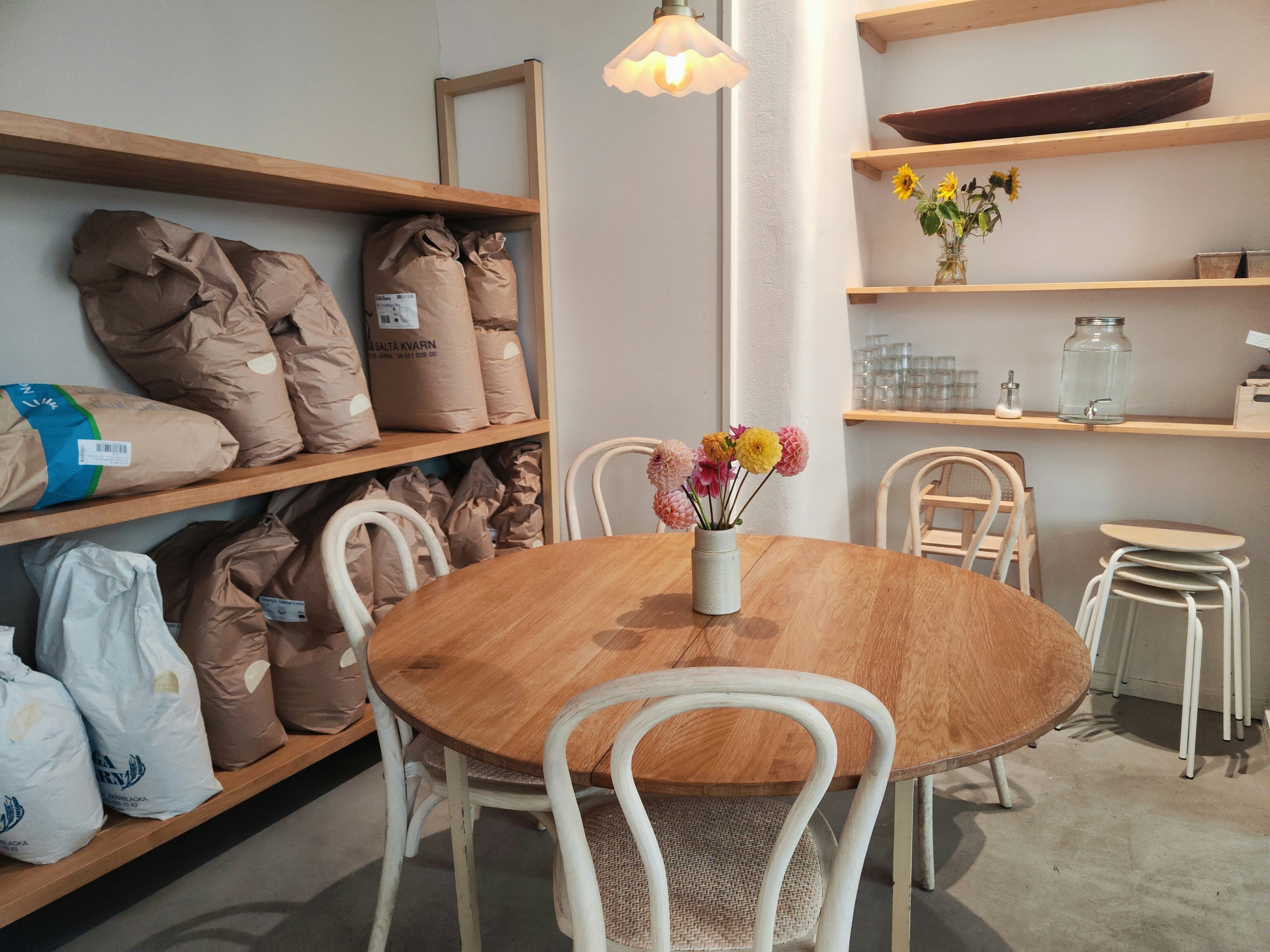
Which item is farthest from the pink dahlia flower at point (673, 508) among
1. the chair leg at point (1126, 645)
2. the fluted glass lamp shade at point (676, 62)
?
the chair leg at point (1126, 645)

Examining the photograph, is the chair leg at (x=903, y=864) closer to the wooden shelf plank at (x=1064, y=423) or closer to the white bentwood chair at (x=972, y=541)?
the white bentwood chair at (x=972, y=541)

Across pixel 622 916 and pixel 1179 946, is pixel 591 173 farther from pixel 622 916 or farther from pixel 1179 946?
pixel 1179 946

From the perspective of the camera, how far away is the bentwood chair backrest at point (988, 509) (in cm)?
189

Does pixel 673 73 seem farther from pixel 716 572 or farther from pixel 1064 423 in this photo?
pixel 1064 423

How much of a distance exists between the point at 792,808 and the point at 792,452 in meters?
0.60

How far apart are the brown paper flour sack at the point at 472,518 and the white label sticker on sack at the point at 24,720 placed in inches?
44.4

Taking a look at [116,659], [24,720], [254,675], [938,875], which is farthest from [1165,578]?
[24,720]

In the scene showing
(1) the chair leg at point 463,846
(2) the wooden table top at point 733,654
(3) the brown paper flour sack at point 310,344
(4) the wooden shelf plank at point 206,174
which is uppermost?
(4) the wooden shelf plank at point 206,174

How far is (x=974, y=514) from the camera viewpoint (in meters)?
2.79

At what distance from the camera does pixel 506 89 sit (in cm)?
262

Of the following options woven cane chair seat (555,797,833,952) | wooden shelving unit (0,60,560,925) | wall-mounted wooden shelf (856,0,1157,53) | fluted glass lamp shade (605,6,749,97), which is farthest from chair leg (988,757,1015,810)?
wall-mounted wooden shelf (856,0,1157,53)

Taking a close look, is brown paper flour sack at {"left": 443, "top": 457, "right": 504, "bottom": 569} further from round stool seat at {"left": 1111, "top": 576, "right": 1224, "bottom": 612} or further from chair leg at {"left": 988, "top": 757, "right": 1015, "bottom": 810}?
round stool seat at {"left": 1111, "top": 576, "right": 1224, "bottom": 612}

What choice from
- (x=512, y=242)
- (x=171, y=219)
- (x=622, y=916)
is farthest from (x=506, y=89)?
(x=622, y=916)

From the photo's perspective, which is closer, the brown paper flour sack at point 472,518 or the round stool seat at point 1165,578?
the round stool seat at point 1165,578
